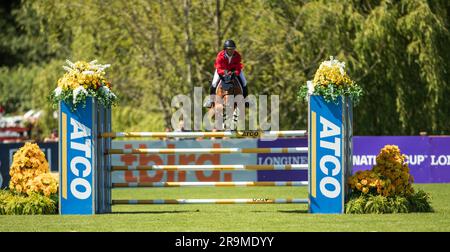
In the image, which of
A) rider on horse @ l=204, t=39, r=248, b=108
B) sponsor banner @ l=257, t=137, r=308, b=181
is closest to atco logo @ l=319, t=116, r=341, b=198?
rider on horse @ l=204, t=39, r=248, b=108

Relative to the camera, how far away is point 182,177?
2416cm

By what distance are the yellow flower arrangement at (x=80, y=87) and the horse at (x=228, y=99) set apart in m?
1.73

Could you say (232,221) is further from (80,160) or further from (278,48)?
(278,48)

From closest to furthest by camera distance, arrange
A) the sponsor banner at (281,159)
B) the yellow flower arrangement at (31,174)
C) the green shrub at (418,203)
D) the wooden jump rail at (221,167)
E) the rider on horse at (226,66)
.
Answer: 1. the wooden jump rail at (221,167)
2. the green shrub at (418,203)
3. the yellow flower arrangement at (31,174)
4. the rider on horse at (226,66)
5. the sponsor banner at (281,159)

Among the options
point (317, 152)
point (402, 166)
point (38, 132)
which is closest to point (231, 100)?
point (317, 152)

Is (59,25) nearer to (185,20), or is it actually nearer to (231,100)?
(185,20)

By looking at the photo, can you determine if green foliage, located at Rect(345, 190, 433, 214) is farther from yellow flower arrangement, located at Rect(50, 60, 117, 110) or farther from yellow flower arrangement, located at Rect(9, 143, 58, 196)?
yellow flower arrangement, located at Rect(9, 143, 58, 196)

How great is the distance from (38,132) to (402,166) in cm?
2658

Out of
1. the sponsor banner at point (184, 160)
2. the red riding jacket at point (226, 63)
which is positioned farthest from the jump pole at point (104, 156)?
the sponsor banner at point (184, 160)

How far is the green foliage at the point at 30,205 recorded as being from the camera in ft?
48.1

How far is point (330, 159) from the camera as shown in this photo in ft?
46.2

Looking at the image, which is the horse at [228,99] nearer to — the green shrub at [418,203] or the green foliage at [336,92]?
the green foliage at [336,92]

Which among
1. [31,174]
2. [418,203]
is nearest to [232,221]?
[418,203]

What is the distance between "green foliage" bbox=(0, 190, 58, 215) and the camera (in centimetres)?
1465
